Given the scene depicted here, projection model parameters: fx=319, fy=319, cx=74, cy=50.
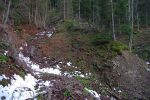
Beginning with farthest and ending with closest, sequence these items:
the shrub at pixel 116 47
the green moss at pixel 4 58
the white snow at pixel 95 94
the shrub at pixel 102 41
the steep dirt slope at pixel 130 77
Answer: the shrub at pixel 102 41, the shrub at pixel 116 47, the steep dirt slope at pixel 130 77, the green moss at pixel 4 58, the white snow at pixel 95 94

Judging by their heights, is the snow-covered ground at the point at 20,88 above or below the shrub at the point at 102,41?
below

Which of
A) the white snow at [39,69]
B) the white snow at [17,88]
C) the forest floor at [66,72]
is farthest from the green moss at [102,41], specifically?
the white snow at [17,88]

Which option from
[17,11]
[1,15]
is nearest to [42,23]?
[17,11]

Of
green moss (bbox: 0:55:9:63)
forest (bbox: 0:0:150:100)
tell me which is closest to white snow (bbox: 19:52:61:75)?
forest (bbox: 0:0:150:100)

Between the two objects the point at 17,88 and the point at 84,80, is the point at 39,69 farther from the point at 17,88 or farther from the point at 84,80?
the point at 17,88

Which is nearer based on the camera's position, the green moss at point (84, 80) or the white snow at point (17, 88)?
the white snow at point (17, 88)

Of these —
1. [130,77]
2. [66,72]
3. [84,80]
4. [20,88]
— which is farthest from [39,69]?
[130,77]

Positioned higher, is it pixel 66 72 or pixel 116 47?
pixel 116 47

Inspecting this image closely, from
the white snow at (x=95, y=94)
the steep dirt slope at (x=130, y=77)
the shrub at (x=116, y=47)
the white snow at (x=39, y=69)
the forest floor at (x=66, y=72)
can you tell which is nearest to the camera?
the forest floor at (x=66, y=72)

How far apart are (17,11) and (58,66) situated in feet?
73.4

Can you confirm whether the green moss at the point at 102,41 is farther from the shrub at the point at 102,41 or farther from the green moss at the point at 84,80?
the green moss at the point at 84,80

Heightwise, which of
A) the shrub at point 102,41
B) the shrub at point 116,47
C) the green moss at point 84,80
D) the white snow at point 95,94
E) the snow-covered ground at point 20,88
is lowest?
the white snow at point 95,94

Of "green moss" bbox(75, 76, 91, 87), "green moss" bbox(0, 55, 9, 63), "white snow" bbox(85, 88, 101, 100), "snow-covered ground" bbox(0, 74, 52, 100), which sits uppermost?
"green moss" bbox(0, 55, 9, 63)

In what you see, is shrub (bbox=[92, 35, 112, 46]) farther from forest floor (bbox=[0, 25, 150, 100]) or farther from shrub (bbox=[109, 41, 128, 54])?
forest floor (bbox=[0, 25, 150, 100])
